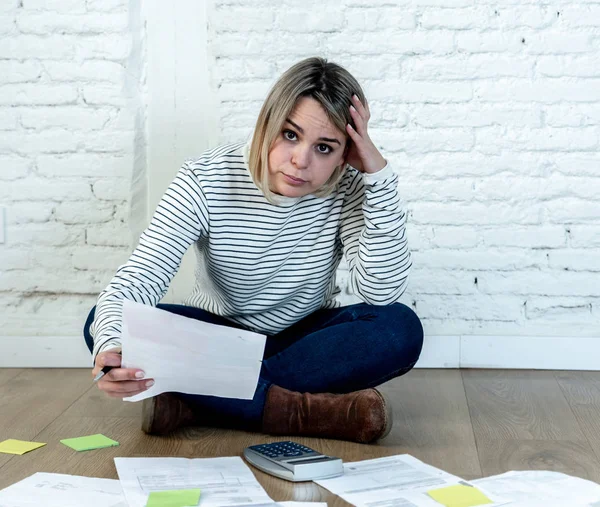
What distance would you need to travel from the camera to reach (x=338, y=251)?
1863mm

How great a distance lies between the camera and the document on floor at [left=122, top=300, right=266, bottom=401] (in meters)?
1.35

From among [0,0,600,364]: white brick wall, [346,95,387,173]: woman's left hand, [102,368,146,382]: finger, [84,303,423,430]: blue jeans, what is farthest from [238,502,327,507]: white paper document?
[0,0,600,364]: white brick wall

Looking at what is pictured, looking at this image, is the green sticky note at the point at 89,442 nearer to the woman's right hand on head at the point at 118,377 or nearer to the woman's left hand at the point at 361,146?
the woman's right hand on head at the point at 118,377

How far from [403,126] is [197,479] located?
134cm

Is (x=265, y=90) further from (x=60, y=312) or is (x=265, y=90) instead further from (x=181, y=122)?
(x=60, y=312)

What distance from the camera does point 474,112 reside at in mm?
2326

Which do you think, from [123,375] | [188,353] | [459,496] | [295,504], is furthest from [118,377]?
[459,496]

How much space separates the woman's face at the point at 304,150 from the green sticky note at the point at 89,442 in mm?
599

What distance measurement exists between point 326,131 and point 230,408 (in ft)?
1.96

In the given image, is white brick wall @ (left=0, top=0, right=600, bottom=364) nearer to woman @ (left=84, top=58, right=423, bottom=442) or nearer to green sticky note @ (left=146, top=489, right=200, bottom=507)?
woman @ (left=84, top=58, right=423, bottom=442)

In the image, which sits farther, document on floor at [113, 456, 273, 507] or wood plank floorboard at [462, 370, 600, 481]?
wood plank floorboard at [462, 370, 600, 481]

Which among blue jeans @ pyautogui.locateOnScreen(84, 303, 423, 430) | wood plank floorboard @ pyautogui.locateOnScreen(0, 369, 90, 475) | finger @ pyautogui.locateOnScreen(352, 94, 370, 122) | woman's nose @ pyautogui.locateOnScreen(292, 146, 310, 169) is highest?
finger @ pyautogui.locateOnScreen(352, 94, 370, 122)

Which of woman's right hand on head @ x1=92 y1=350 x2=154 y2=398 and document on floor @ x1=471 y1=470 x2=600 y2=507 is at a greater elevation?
woman's right hand on head @ x1=92 y1=350 x2=154 y2=398

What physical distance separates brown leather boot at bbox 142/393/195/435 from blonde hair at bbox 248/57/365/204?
463mm
